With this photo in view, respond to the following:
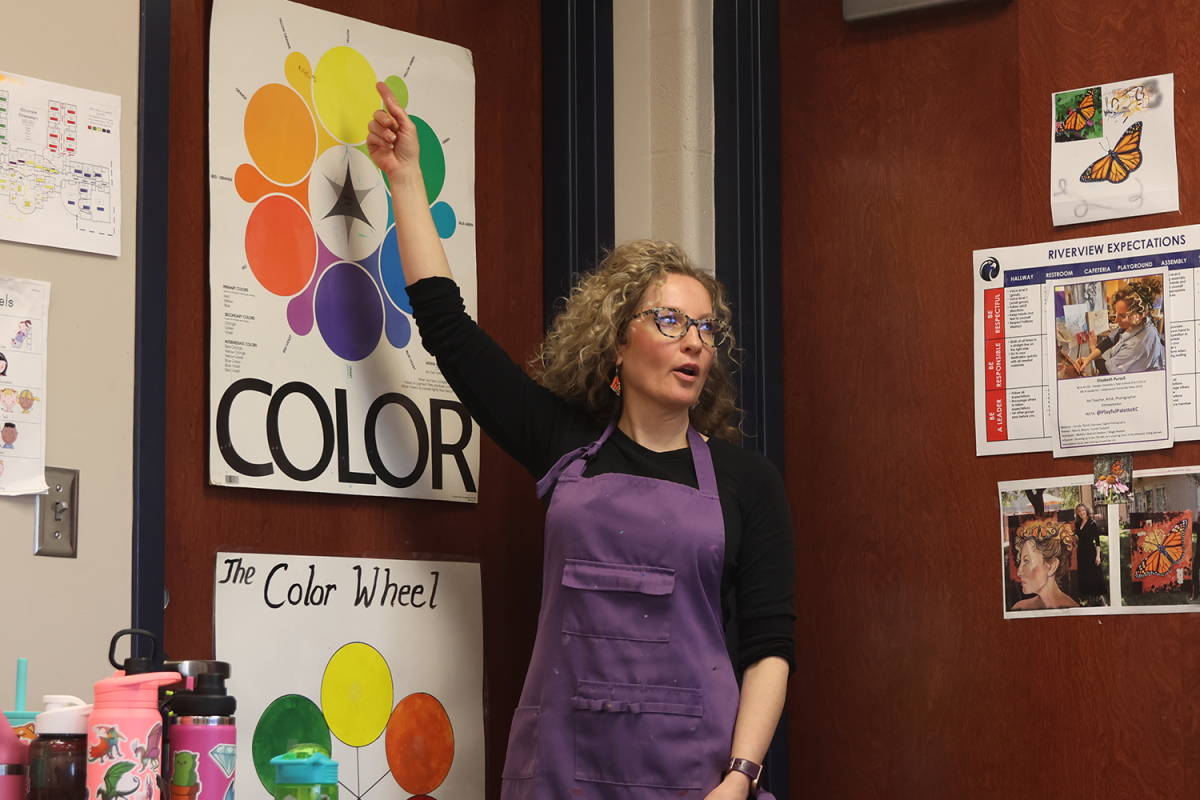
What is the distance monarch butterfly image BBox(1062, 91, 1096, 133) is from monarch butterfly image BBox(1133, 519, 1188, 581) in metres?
0.66

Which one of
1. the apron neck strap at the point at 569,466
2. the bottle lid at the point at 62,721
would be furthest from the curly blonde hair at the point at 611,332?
the bottle lid at the point at 62,721

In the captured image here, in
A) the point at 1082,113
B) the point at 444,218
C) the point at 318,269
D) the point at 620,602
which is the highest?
the point at 1082,113

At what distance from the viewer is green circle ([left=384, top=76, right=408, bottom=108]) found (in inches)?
82.8

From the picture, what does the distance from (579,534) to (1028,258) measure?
0.92 m

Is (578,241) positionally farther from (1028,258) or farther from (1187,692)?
(1187,692)

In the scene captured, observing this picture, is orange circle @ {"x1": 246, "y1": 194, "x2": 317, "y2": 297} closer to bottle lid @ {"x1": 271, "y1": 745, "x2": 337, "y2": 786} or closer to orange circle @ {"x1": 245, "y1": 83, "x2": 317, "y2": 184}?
orange circle @ {"x1": 245, "y1": 83, "x2": 317, "y2": 184}

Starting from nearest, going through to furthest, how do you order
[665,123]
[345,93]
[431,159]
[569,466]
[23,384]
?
[23,384]
[569,466]
[345,93]
[431,159]
[665,123]

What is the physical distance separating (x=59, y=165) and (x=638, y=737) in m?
1.08

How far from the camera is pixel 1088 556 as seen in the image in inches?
81.2

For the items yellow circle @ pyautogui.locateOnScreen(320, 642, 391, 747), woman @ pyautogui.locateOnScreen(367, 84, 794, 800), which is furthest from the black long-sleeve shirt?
yellow circle @ pyautogui.locateOnScreen(320, 642, 391, 747)

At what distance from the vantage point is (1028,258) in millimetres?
2150

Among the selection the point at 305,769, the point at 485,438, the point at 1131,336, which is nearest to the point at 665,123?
the point at 485,438

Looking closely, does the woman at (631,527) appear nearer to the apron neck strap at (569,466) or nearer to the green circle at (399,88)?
the apron neck strap at (569,466)

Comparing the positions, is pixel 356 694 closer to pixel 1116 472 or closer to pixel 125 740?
pixel 125 740
